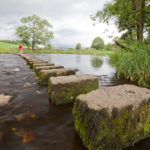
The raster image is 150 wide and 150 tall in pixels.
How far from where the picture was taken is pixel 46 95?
2.60 meters

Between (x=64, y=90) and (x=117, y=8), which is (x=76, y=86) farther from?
(x=117, y=8)

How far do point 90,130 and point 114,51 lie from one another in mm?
5323

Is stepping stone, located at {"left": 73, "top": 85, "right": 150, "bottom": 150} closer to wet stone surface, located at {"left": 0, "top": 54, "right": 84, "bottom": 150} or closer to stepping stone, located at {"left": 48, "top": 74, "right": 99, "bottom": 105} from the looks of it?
wet stone surface, located at {"left": 0, "top": 54, "right": 84, "bottom": 150}

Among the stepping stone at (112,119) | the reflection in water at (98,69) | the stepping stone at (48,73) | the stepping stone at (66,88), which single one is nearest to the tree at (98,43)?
the reflection in water at (98,69)

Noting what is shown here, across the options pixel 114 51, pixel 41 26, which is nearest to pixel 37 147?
pixel 114 51

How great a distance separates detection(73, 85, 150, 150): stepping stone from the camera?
42.2 inches

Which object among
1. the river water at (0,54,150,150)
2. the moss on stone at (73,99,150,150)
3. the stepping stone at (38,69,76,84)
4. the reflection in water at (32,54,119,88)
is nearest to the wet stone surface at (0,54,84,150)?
the river water at (0,54,150,150)

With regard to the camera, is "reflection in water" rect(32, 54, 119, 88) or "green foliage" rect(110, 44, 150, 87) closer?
"green foliage" rect(110, 44, 150, 87)

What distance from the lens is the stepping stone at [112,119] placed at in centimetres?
107

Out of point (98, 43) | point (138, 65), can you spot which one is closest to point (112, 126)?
point (138, 65)

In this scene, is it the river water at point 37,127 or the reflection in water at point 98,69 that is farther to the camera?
the reflection in water at point 98,69

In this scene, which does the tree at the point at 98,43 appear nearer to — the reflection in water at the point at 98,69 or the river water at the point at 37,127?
the reflection in water at the point at 98,69

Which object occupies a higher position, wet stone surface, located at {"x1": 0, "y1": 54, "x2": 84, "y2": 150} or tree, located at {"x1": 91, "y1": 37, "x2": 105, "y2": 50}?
Answer: tree, located at {"x1": 91, "y1": 37, "x2": 105, "y2": 50}

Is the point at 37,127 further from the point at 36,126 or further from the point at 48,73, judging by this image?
the point at 48,73
